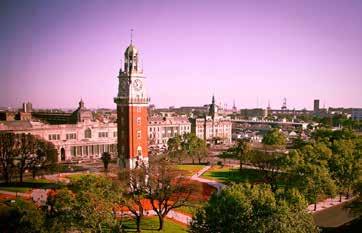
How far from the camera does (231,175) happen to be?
52.7 m

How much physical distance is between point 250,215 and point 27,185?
33350mm

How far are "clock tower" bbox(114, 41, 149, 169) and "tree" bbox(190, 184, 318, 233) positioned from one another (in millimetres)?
23155

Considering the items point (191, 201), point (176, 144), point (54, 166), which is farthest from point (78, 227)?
point (176, 144)

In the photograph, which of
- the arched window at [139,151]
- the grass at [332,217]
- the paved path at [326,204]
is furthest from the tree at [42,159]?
the grass at [332,217]

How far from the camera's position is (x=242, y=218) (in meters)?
20.4

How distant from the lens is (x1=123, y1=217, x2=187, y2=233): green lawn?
1144 inches

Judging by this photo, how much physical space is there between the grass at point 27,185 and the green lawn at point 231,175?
21.1m

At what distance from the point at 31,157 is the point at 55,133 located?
2000 cm

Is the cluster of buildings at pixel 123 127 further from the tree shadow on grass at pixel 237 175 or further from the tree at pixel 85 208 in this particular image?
the tree at pixel 85 208

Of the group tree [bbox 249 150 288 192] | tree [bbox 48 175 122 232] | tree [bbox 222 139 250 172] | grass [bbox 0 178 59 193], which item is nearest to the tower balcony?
grass [bbox 0 178 59 193]

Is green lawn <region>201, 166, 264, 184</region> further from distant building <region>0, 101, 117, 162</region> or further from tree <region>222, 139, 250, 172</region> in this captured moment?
distant building <region>0, 101, 117, 162</region>

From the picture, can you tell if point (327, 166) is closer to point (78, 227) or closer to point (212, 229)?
point (212, 229)

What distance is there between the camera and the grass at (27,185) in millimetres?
42219

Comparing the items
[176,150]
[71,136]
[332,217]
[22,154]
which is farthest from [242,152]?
[71,136]
